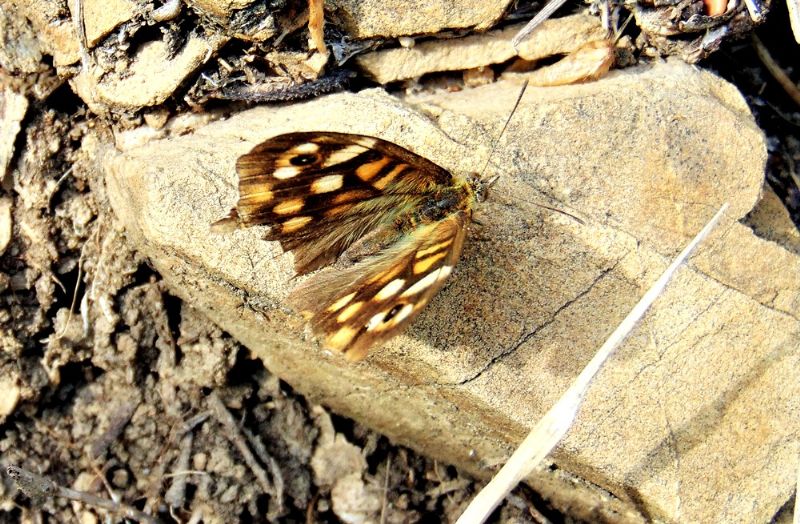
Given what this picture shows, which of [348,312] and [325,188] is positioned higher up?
[325,188]

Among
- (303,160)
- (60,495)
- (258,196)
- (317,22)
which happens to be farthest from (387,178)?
(60,495)

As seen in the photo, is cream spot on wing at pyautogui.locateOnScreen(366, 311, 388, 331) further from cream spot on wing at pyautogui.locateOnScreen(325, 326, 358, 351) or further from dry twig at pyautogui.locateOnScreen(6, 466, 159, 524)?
dry twig at pyautogui.locateOnScreen(6, 466, 159, 524)

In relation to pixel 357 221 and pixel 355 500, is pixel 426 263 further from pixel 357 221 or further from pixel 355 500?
pixel 355 500

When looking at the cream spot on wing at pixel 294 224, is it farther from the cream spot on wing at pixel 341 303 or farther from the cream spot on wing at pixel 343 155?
the cream spot on wing at pixel 341 303

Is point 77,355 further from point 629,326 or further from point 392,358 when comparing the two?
point 629,326

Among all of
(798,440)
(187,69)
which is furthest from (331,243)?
(798,440)
